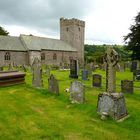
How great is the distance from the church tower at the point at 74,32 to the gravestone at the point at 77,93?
49.1m

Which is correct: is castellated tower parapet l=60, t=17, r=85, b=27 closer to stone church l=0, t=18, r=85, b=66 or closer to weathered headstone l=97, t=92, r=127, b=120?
stone church l=0, t=18, r=85, b=66

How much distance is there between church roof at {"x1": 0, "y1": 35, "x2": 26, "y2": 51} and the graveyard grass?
114 ft

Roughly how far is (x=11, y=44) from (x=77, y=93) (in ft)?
126

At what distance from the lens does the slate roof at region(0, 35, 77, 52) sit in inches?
1863

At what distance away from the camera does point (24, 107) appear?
1127cm

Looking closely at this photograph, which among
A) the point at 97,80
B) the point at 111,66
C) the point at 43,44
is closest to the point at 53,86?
the point at 97,80

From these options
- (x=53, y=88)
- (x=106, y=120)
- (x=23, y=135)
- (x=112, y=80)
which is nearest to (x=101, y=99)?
(x=106, y=120)

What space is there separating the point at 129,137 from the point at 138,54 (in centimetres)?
2839

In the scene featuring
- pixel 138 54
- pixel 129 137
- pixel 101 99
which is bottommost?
pixel 129 137

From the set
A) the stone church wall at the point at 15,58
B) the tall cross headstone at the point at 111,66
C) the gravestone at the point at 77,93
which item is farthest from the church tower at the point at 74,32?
the tall cross headstone at the point at 111,66

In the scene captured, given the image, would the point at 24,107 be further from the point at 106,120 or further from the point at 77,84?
the point at 106,120

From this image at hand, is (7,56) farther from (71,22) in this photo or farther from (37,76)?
(37,76)

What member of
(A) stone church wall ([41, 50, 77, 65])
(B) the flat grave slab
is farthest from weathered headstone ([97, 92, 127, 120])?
(A) stone church wall ([41, 50, 77, 65])

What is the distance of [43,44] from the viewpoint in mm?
53562
